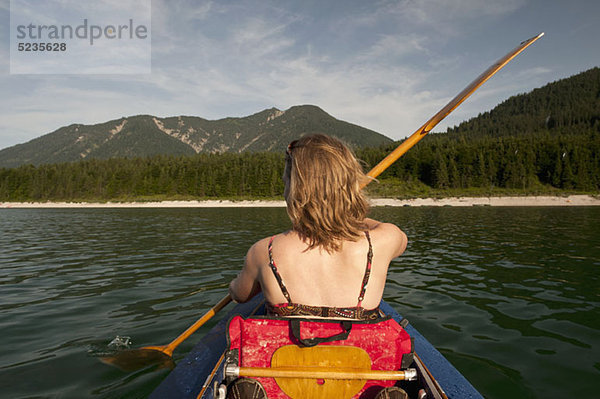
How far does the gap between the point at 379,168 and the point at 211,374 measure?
3.19 m

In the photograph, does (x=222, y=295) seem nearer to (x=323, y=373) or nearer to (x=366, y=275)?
(x=323, y=373)

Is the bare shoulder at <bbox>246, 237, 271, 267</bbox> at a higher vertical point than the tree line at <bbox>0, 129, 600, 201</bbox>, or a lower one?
lower

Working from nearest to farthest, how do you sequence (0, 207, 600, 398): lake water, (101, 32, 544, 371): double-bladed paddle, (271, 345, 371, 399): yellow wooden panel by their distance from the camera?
(271, 345, 371, 399): yellow wooden panel, (101, 32, 544, 371): double-bladed paddle, (0, 207, 600, 398): lake water

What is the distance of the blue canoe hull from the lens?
303cm

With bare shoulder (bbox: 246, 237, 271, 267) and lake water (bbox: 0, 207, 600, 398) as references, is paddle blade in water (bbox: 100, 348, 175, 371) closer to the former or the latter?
lake water (bbox: 0, 207, 600, 398)

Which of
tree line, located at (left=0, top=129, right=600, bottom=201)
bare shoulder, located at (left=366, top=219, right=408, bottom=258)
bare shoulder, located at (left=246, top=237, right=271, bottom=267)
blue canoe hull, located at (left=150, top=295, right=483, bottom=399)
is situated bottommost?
blue canoe hull, located at (left=150, top=295, right=483, bottom=399)

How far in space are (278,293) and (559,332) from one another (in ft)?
21.1

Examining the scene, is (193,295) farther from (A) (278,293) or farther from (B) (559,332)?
(B) (559,332)

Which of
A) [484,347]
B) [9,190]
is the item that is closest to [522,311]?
[484,347]

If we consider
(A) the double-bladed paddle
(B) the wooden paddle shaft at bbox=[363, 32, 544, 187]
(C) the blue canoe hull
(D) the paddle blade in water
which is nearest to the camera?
(C) the blue canoe hull

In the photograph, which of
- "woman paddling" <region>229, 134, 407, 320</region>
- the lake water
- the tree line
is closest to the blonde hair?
"woman paddling" <region>229, 134, 407, 320</region>

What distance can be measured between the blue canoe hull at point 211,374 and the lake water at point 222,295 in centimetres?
121

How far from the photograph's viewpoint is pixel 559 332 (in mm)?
6246

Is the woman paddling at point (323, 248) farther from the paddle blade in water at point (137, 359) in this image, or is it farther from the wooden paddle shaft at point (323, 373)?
the paddle blade in water at point (137, 359)
